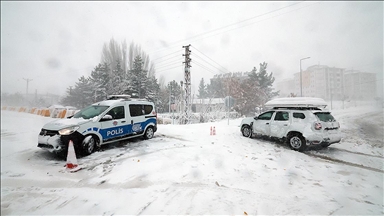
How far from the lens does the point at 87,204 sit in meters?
2.38

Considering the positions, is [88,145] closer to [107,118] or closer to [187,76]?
[107,118]

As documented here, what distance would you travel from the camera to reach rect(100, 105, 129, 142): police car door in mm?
4980

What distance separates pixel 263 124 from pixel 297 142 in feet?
4.65

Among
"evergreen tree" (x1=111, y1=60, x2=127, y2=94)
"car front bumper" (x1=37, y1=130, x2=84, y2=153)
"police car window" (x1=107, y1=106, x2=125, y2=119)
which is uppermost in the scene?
"evergreen tree" (x1=111, y1=60, x2=127, y2=94)

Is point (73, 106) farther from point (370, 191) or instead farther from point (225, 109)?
point (225, 109)

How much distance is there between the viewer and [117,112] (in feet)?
17.8

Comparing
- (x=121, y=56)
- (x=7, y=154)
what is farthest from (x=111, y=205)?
(x=121, y=56)

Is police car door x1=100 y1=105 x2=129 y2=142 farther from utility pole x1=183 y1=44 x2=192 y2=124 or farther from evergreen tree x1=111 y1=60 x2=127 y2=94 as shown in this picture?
utility pole x1=183 y1=44 x2=192 y2=124

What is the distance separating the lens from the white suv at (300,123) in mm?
5039

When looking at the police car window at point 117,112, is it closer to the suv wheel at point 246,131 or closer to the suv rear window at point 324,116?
the suv wheel at point 246,131

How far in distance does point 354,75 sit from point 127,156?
7639 millimetres

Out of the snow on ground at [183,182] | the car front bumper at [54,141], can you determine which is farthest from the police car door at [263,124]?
the car front bumper at [54,141]

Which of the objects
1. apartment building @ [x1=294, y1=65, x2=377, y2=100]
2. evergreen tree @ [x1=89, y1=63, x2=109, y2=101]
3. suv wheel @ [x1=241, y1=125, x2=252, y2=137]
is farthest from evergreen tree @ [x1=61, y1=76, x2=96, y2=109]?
apartment building @ [x1=294, y1=65, x2=377, y2=100]

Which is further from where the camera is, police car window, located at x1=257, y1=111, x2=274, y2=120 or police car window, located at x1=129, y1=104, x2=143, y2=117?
police car window, located at x1=257, y1=111, x2=274, y2=120
